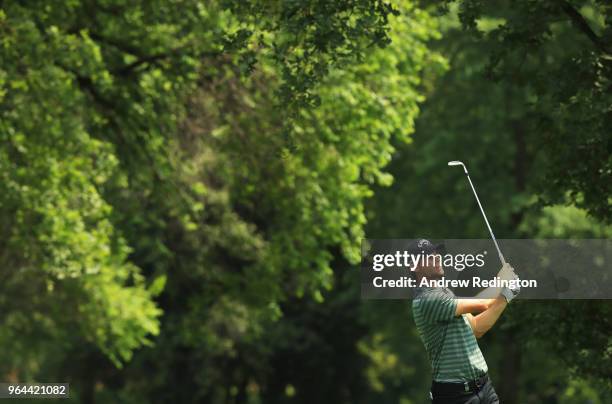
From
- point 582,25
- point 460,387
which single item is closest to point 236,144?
point 582,25

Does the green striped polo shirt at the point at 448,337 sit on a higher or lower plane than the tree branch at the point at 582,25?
lower

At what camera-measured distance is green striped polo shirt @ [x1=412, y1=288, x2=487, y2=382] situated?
8.67 m

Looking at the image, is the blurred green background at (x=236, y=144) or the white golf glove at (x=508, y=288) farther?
the blurred green background at (x=236, y=144)

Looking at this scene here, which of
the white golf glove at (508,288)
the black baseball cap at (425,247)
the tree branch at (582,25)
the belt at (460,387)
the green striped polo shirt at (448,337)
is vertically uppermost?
the tree branch at (582,25)

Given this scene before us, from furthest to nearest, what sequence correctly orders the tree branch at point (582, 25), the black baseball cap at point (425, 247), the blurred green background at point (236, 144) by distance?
the blurred green background at point (236, 144) → the tree branch at point (582, 25) → the black baseball cap at point (425, 247)

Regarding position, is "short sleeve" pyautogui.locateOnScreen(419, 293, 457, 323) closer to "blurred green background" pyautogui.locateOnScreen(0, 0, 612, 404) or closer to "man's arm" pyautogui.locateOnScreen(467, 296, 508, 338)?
"man's arm" pyautogui.locateOnScreen(467, 296, 508, 338)

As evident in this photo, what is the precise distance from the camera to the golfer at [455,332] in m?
8.66

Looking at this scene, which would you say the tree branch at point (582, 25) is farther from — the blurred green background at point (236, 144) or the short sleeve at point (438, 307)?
the short sleeve at point (438, 307)

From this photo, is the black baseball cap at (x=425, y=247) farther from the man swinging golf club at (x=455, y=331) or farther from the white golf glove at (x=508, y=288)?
the white golf glove at (x=508, y=288)

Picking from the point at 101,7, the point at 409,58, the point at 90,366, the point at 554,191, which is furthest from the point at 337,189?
the point at 90,366

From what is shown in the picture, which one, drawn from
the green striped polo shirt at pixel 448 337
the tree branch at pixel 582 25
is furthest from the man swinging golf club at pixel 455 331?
the tree branch at pixel 582 25

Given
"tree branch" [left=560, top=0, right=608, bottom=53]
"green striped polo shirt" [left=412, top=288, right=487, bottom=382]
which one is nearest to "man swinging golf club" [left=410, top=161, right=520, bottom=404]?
"green striped polo shirt" [left=412, top=288, right=487, bottom=382]

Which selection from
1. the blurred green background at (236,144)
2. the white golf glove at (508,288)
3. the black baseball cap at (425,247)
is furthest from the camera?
the blurred green background at (236,144)

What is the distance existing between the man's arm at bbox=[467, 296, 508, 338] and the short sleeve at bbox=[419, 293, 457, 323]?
0.24 m
